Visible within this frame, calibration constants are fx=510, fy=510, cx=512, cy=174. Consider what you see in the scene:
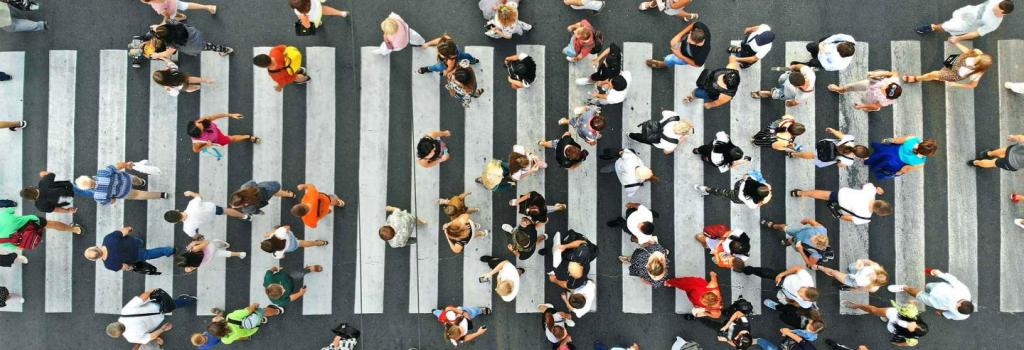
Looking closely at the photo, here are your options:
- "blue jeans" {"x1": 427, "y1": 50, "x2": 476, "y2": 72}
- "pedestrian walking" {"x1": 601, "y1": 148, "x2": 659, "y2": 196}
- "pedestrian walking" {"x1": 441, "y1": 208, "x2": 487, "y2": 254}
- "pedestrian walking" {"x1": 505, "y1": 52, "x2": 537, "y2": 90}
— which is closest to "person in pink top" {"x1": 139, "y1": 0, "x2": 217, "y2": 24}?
"blue jeans" {"x1": 427, "y1": 50, "x2": 476, "y2": 72}

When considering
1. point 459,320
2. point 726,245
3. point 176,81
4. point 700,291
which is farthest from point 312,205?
point 726,245

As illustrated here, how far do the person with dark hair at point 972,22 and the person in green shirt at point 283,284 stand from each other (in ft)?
33.3

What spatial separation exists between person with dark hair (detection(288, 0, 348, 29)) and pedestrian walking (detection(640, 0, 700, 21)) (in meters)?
4.62

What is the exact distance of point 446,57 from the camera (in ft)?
21.6

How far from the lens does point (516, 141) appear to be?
7.91m

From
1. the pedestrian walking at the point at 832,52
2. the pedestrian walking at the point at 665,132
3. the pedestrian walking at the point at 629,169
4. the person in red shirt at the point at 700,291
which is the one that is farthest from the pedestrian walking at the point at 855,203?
the pedestrian walking at the point at 629,169

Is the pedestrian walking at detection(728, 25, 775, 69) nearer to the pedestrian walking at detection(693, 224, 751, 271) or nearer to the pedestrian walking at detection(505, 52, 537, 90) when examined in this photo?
the pedestrian walking at detection(693, 224, 751, 271)

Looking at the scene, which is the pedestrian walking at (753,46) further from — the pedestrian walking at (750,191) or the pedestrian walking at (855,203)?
the pedestrian walking at (855,203)

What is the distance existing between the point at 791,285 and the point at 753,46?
3371 millimetres

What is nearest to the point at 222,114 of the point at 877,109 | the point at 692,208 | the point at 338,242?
the point at 338,242

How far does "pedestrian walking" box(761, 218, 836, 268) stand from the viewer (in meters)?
6.77

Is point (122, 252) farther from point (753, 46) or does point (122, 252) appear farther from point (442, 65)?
point (753, 46)

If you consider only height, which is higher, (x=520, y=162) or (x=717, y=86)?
(x=717, y=86)

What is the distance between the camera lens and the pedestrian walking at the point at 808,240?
22.2 feet
